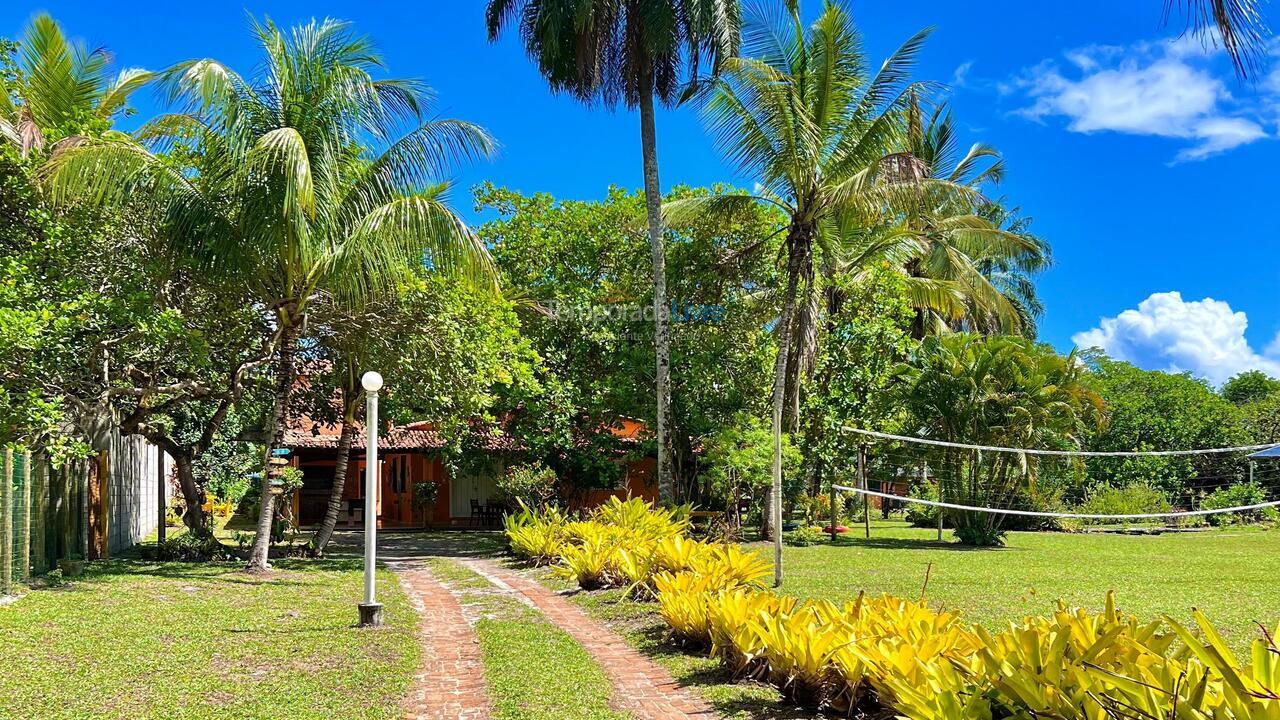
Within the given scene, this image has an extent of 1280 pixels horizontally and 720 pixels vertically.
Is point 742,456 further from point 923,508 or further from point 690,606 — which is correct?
point 690,606

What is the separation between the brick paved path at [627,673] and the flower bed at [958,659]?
0.50 m

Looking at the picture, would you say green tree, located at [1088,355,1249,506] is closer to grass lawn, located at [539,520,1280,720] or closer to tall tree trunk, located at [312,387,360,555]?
grass lawn, located at [539,520,1280,720]

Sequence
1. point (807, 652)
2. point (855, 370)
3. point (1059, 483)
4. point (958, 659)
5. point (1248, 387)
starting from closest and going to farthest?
point (958, 659)
point (807, 652)
point (855, 370)
point (1059, 483)
point (1248, 387)

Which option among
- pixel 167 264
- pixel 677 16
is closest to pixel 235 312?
pixel 167 264

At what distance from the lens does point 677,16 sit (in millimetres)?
16734

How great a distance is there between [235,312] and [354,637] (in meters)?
7.04

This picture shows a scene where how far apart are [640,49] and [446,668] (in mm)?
12334

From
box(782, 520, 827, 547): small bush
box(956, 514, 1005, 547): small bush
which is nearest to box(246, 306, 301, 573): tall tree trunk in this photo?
box(782, 520, 827, 547): small bush

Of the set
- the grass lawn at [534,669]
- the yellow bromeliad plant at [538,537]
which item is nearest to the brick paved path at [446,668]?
the grass lawn at [534,669]

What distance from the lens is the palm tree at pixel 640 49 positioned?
53.4 ft

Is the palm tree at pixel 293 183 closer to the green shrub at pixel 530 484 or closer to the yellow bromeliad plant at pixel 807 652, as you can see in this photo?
the green shrub at pixel 530 484

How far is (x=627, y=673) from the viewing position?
24.0ft

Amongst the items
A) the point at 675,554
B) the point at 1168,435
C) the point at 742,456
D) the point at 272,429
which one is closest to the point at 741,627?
the point at 675,554

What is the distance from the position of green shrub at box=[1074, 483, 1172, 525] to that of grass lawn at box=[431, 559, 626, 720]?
19488mm
